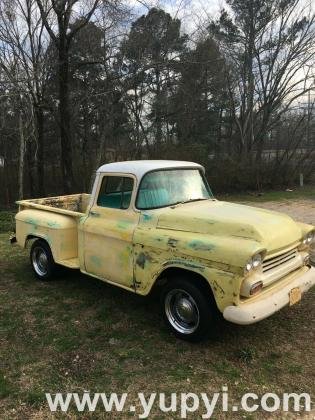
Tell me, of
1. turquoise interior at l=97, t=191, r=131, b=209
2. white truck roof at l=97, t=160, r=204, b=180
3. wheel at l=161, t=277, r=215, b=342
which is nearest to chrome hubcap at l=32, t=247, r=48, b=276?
turquoise interior at l=97, t=191, r=131, b=209

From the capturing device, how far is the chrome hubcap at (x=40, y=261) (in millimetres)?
6059

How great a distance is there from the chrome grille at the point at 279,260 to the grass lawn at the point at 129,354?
2.63ft

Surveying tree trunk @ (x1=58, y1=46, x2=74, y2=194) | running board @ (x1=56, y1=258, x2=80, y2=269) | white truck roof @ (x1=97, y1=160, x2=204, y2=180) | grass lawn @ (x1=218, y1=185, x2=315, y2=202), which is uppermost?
tree trunk @ (x1=58, y1=46, x2=74, y2=194)

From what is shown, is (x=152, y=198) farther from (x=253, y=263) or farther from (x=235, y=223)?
(x=253, y=263)

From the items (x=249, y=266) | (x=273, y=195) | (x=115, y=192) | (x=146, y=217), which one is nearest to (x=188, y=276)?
(x=249, y=266)

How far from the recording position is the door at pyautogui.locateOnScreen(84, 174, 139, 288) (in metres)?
4.54

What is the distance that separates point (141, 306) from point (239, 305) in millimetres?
1778

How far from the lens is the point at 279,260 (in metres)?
4.11

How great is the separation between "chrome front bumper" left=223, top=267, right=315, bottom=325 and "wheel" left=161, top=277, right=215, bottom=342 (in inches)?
13.5

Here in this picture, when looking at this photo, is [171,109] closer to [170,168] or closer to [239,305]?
[170,168]

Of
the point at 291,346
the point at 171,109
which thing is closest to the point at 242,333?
the point at 291,346

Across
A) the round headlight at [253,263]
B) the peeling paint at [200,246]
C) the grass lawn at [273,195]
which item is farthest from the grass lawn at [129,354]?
the grass lawn at [273,195]

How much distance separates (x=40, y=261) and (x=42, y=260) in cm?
8

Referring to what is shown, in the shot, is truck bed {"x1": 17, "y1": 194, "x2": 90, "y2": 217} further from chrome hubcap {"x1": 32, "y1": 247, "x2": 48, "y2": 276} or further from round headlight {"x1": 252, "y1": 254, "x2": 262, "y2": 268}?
round headlight {"x1": 252, "y1": 254, "x2": 262, "y2": 268}
